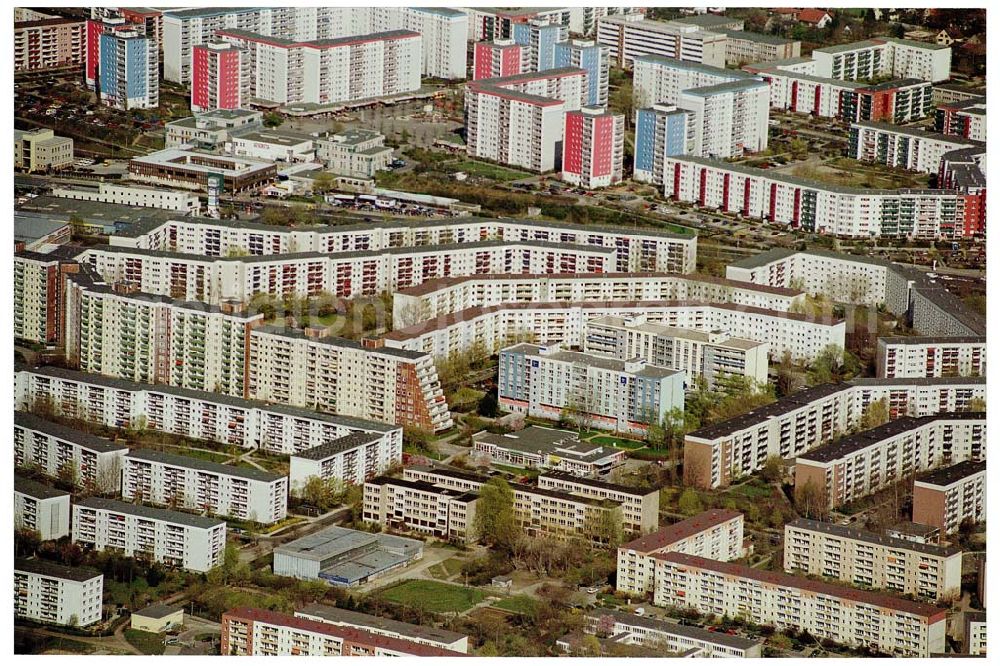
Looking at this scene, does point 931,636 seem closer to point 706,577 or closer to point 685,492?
point 706,577

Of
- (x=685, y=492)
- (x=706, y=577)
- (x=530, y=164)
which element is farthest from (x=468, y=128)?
(x=706, y=577)

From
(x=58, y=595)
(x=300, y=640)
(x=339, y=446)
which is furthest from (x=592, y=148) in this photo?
(x=300, y=640)

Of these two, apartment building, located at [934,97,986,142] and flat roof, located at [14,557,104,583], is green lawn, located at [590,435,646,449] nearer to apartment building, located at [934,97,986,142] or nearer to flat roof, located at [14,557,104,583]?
A: flat roof, located at [14,557,104,583]

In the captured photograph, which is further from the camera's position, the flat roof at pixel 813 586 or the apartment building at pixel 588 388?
the apartment building at pixel 588 388

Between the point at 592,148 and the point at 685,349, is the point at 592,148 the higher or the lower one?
the higher one

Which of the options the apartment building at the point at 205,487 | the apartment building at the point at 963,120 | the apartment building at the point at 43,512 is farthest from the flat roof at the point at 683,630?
the apartment building at the point at 963,120

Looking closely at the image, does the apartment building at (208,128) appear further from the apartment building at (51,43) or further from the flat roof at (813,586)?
the flat roof at (813,586)

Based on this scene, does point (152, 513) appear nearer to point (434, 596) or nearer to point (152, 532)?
point (152, 532)
